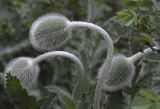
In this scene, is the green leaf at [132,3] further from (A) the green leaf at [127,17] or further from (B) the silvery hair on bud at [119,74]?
(B) the silvery hair on bud at [119,74]

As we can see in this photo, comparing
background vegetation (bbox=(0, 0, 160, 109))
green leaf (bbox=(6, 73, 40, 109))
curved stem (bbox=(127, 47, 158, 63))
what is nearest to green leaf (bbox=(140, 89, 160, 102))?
background vegetation (bbox=(0, 0, 160, 109))

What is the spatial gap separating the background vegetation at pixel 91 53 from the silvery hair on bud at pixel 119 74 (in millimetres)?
41

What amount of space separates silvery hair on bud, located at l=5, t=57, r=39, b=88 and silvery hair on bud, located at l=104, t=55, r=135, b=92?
10.9 inches

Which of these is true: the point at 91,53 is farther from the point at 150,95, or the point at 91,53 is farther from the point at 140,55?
the point at 150,95

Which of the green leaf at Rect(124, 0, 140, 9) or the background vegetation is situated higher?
the green leaf at Rect(124, 0, 140, 9)

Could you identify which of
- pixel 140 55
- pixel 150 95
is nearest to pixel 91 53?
pixel 140 55

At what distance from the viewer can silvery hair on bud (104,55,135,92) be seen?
164cm

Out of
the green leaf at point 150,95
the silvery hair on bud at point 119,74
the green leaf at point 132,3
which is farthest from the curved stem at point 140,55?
the green leaf at point 150,95

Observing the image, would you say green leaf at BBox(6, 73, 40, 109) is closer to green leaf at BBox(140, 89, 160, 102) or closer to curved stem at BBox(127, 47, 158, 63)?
curved stem at BBox(127, 47, 158, 63)

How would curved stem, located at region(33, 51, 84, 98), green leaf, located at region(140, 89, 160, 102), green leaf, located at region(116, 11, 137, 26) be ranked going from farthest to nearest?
curved stem, located at region(33, 51, 84, 98) < green leaf, located at region(116, 11, 137, 26) < green leaf, located at region(140, 89, 160, 102)

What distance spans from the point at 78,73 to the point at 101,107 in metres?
0.15

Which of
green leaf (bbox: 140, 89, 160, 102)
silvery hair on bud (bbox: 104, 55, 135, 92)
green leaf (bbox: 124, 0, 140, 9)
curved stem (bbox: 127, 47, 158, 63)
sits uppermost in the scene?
green leaf (bbox: 124, 0, 140, 9)

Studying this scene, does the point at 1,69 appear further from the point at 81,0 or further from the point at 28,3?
the point at 81,0

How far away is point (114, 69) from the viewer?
1.65 m
